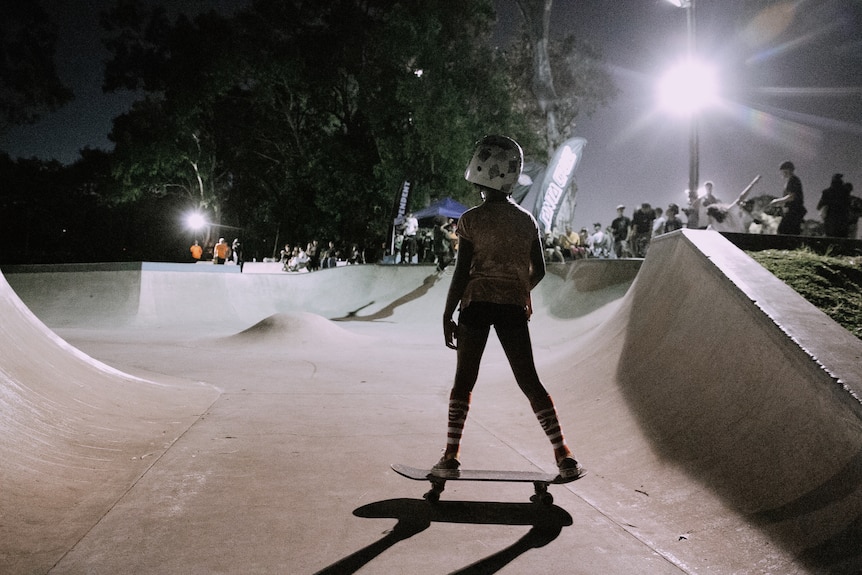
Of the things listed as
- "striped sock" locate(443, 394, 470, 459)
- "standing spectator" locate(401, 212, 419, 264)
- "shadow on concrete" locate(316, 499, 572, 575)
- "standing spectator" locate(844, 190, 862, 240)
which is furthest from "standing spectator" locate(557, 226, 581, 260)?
"shadow on concrete" locate(316, 499, 572, 575)

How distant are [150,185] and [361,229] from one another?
1326 centimetres

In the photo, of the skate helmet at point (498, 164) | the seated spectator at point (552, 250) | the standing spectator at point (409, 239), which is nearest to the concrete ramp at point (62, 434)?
the skate helmet at point (498, 164)

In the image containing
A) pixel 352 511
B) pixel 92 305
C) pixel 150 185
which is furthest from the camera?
pixel 150 185

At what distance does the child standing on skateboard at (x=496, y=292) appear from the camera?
334cm

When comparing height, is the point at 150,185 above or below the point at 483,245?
above

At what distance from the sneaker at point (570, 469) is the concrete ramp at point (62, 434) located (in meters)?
2.40

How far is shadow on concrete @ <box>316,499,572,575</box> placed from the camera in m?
2.53

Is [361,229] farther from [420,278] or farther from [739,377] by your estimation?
[739,377]

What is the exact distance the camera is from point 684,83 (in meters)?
12.9

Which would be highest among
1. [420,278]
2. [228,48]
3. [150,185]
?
[228,48]

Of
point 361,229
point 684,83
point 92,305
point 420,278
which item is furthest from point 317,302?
point 684,83

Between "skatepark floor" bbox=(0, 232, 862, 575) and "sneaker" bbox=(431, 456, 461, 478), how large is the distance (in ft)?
0.59

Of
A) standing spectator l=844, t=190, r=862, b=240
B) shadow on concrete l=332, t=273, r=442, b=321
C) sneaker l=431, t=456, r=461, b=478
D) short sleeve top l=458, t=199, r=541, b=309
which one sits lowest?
shadow on concrete l=332, t=273, r=442, b=321

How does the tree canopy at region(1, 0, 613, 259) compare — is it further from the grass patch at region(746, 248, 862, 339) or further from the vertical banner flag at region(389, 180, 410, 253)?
the grass patch at region(746, 248, 862, 339)
